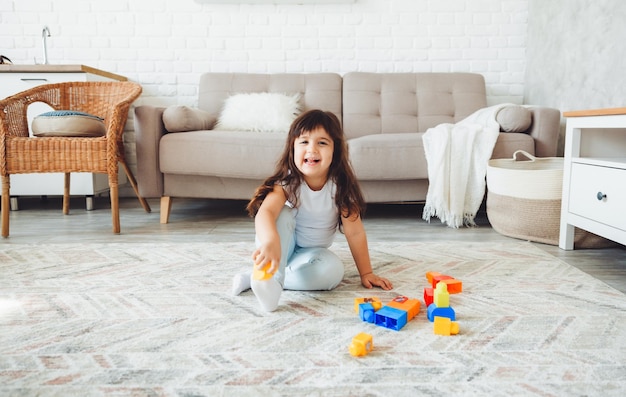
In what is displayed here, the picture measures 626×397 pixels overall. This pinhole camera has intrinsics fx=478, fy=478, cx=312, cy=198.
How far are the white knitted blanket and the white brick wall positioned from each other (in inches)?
44.5

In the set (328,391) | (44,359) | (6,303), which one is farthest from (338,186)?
(6,303)

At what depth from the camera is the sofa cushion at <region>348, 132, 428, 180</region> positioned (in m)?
2.33

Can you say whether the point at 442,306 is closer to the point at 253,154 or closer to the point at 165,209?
the point at 253,154

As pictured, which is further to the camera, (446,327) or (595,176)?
(595,176)

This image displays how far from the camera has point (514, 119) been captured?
2344 mm

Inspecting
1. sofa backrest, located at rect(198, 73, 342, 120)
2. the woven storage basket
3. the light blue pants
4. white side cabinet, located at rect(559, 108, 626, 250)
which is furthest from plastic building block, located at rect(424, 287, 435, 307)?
sofa backrest, located at rect(198, 73, 342, 120)

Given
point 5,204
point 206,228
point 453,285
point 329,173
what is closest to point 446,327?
point 453,285

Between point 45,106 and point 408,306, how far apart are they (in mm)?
2523

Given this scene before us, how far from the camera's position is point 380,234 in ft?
7.23

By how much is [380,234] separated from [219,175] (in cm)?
87

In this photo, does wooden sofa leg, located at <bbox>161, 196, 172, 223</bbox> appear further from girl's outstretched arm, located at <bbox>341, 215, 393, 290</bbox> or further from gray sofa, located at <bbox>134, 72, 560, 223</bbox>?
girl's outstretched arm, located at <bbox>341, 215, 393, 290</bbox>

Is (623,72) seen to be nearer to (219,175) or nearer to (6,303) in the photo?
(219,175)

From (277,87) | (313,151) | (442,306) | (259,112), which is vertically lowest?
(442,306)

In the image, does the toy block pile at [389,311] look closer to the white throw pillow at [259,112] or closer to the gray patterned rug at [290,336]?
the gray patterned rug at [290,336]
